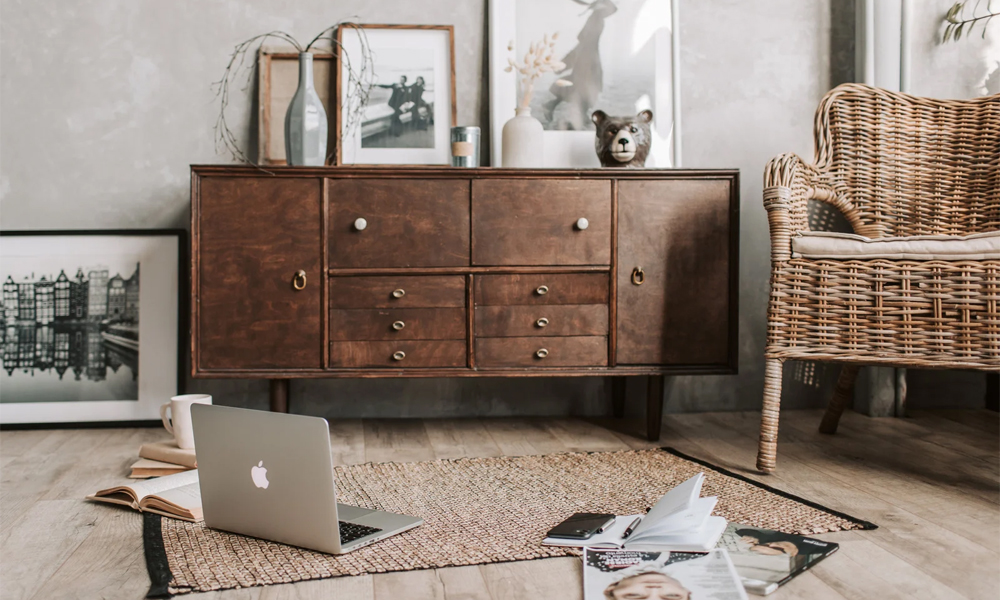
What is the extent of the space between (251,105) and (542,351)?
1.22m

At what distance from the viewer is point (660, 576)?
1.13 metres

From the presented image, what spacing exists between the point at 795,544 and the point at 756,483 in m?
0.41

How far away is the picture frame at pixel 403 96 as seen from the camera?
2.49 metres

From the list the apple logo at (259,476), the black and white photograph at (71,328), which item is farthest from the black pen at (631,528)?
the black and white photograph at (71,328)

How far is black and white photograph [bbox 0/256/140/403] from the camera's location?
2.40 meters

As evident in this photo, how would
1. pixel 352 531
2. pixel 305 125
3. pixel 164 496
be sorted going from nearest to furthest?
pixel 352 531 < pixel 164 496 < pixel 305 125

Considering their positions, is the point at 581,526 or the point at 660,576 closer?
the point at 660,576

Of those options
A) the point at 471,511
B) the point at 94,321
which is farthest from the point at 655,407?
the point at 94,321

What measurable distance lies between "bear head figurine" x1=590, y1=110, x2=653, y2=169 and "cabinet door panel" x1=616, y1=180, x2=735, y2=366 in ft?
0.45

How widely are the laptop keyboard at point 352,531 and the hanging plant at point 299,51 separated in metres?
1.45

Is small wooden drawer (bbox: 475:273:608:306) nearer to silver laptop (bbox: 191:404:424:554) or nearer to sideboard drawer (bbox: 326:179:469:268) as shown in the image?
sideboard drawer (bbox: 326:179:469:268)

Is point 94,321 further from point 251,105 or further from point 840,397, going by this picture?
point 840,397

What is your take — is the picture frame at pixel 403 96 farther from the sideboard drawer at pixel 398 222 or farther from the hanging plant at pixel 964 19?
the hanging plant at pixel 964 19

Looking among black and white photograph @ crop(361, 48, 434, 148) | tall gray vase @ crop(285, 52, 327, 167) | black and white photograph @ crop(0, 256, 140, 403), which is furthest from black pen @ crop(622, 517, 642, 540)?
black and white photograph @ crop(0, 256, 140, 403)
